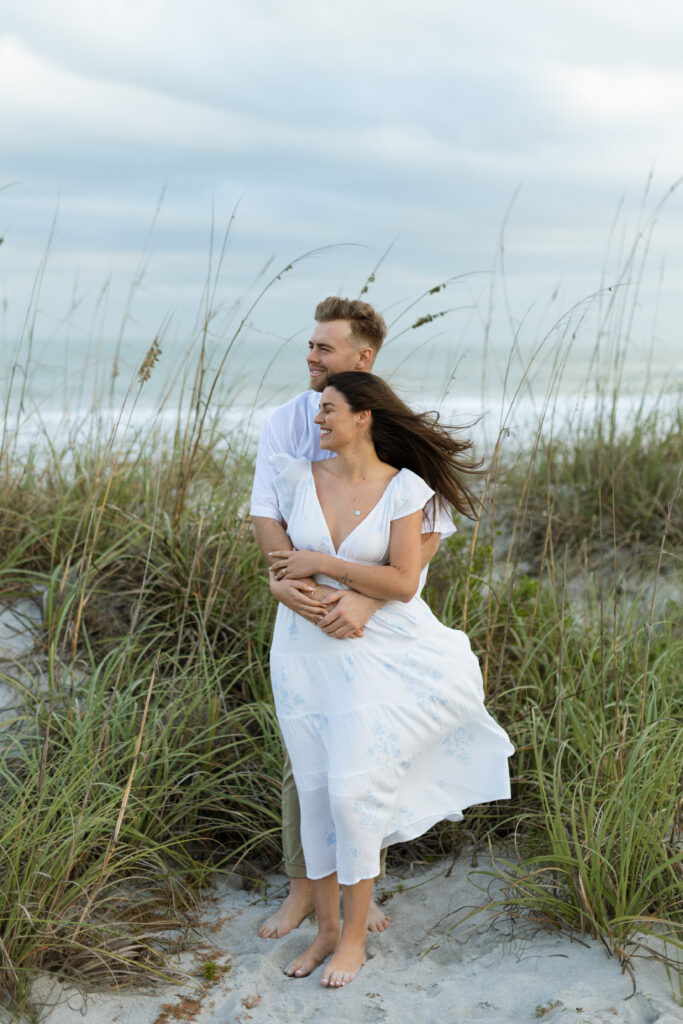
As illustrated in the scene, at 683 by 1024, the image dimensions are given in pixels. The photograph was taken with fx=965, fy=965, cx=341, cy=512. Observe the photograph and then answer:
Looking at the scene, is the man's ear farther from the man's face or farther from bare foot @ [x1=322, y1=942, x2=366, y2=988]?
bare foot @ [x1=322, y1=942, x2=366, y2=988]

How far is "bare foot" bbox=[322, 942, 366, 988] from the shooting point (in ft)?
9.77

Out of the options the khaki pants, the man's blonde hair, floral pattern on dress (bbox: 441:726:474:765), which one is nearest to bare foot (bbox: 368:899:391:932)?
the khaki pants

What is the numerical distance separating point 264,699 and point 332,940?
1.21 meters

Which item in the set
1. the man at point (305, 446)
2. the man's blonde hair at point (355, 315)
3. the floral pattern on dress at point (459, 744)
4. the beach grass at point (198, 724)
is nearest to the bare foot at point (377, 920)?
the man at point (305, 446)

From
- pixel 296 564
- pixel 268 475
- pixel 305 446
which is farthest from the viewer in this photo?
pixel 305 446

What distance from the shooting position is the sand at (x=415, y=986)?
2.75 meters

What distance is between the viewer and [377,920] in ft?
11.1

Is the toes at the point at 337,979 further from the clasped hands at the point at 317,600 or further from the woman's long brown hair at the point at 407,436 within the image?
the woman's long brown hair at the point at 407,436

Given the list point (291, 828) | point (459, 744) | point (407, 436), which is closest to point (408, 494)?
point (407, 436)

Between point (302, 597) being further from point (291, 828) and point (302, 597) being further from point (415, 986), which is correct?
point (415, 986)

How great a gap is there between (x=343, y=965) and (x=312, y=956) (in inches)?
5.7

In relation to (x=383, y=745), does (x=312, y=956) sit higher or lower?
lower

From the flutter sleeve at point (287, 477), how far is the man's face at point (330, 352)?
29 cm

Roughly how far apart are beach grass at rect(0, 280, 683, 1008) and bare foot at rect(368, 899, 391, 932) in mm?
422
